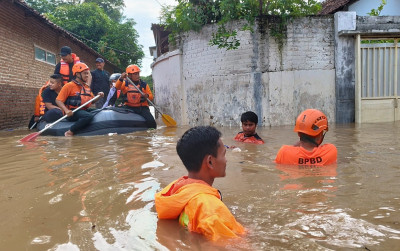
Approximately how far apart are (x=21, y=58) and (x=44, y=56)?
2.03m

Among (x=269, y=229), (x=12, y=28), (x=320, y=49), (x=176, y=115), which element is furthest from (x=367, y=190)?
(x=12, y=28)

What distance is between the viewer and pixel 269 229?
208cm

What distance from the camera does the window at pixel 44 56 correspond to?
42.2ft

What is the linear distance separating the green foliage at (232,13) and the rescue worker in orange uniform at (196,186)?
749 centimetres

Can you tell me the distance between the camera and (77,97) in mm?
8062

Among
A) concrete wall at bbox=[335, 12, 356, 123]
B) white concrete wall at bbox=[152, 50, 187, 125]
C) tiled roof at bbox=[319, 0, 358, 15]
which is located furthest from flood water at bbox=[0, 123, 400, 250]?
tiled roof at bbox=[319, 0, 358, 15]

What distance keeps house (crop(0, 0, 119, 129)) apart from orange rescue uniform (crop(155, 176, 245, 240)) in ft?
31.4

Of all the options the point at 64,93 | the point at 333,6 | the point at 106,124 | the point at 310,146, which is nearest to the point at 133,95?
the point at 106,124

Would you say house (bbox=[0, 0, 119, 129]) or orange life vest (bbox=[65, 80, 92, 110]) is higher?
house (bbox=[0, 0, 119, 129])

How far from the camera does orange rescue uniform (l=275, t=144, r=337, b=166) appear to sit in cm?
366

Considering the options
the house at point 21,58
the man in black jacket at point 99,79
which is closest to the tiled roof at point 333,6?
the man in black jacket at point 99,79

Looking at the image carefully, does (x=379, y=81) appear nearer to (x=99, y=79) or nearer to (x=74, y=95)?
(x=99, y=79)

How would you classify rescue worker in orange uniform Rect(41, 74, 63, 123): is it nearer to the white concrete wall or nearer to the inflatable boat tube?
the inflatable boat tube

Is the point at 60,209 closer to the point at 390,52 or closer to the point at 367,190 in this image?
the point at 367,190
